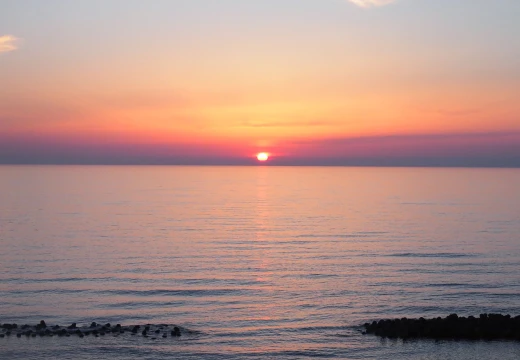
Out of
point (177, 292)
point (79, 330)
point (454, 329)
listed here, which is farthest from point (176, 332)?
point (454, 329)

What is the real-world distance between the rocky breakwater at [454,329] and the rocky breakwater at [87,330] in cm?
1010

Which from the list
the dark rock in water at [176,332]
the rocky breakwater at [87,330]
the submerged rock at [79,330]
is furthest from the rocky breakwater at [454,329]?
the submerged rock at [79,330]

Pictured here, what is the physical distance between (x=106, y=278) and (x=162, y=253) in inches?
419

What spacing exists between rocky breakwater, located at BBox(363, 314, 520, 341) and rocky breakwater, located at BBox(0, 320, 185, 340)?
10.1m

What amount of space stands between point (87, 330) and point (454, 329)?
18.0 metres

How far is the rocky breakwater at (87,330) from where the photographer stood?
88.0 ft

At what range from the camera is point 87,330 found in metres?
27.5

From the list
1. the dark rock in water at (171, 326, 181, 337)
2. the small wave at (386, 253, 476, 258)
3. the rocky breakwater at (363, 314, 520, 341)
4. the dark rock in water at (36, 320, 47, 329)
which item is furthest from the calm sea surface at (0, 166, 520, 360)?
the dark rock in water at (36, 320, 47, 329)

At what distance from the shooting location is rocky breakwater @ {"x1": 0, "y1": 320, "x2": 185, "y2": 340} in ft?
88.0

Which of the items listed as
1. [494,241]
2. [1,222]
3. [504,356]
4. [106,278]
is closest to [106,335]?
[106,278]

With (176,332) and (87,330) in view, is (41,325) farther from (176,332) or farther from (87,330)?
(176,332)

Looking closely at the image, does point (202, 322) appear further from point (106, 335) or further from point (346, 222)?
point (346, 222)

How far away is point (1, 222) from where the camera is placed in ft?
237

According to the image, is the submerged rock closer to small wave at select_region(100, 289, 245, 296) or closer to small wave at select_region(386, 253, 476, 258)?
small wave at select_region(100, 289, 245, 296)
